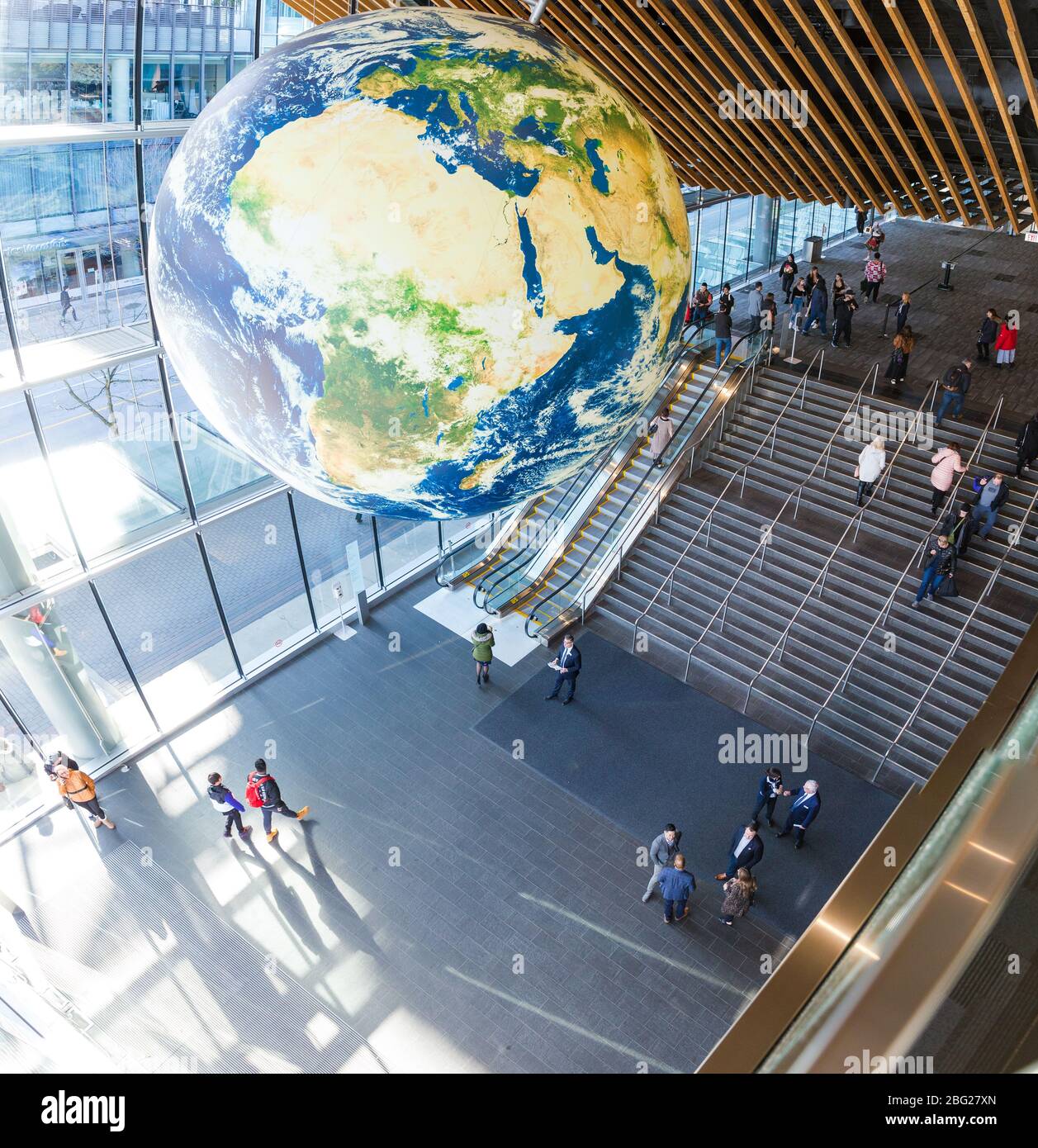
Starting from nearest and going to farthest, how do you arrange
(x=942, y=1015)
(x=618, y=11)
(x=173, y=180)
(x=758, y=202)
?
(x=942, y=1015)
(x=173, y=180)
(x=618, y=11)
(x=758, y=202)

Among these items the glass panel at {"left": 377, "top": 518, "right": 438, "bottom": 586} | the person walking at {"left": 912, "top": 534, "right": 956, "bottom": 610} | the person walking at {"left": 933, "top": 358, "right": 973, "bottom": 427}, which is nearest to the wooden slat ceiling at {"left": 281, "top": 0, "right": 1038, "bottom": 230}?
the person walking at {"left": 933, "top": 358, "right": 973, "bottom": 427}

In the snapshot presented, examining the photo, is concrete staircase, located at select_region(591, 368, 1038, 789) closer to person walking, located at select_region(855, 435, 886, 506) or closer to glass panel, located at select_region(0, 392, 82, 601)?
person walking, located at select_region(855, 435, 886, 506)

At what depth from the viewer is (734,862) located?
390 inches

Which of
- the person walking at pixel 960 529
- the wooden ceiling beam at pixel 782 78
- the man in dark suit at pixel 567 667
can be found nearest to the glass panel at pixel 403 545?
the man in dark suit at pixel 567 667

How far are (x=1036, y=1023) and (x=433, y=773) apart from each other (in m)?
10.4

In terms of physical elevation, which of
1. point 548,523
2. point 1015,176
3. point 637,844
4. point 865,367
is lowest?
point 637,844

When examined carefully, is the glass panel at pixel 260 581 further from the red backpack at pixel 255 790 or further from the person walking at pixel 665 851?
the person walking at pixel 665 851

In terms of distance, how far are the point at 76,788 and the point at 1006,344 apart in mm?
16672

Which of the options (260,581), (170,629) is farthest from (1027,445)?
(170,629)

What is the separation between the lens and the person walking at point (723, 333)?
1664cm

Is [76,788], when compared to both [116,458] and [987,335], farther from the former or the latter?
[987,335]
